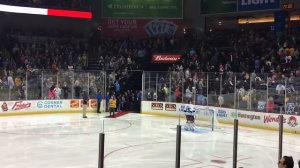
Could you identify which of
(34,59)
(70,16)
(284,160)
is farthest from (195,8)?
(284,160)

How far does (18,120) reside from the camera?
2072 cm

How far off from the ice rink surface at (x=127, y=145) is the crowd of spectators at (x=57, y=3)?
10.2 metres

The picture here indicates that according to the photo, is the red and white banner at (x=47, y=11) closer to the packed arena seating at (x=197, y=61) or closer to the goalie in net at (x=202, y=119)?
the packed arena seating at (x=197, y=61)

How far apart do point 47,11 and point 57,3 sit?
225cm

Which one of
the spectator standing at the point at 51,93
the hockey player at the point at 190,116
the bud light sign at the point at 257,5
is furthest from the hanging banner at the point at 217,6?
the hockey player at the point at 190,116

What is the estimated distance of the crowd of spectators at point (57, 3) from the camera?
28.7 meters

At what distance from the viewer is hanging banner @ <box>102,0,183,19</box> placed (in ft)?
99.6

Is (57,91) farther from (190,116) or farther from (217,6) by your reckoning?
(217,6)

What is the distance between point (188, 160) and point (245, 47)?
50.9 ft

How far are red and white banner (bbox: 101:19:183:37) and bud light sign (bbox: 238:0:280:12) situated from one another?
4.60 meters

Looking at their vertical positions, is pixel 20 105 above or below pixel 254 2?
below

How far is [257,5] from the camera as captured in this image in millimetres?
26812

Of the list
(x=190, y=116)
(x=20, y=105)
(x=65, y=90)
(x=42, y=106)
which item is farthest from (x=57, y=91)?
(x=190, y=116)

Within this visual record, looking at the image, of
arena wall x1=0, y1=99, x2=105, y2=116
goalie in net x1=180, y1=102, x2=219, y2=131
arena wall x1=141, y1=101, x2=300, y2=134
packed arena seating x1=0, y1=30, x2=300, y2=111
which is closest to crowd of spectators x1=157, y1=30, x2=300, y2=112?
packed arena seating x1=0, y1=30, x2=300, y2=111
